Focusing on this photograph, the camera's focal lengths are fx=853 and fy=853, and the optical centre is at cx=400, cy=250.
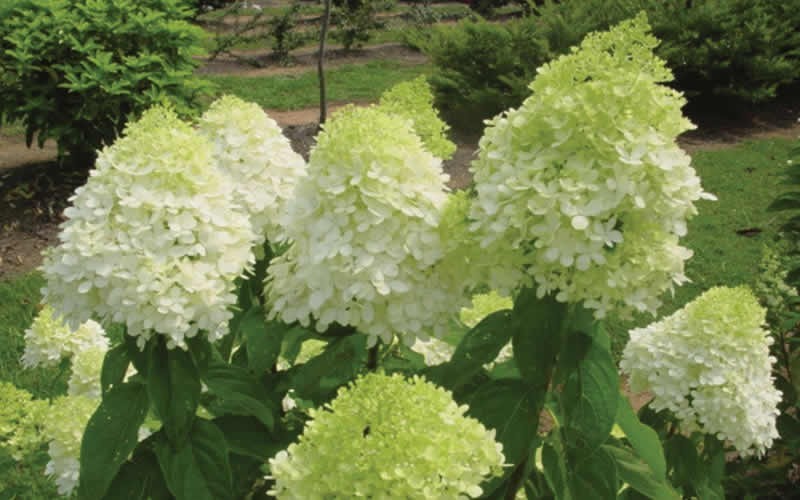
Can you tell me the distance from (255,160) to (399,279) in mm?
667

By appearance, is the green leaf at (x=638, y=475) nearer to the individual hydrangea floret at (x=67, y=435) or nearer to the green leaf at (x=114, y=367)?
the green leaf at (x=114, y=367)

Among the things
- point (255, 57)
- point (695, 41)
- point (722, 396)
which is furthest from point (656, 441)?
point (255, 57)

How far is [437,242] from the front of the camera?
172 centimetres

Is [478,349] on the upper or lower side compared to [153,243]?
lower

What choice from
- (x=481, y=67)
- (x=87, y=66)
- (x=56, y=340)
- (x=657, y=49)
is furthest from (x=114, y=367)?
(x=657, y=49)

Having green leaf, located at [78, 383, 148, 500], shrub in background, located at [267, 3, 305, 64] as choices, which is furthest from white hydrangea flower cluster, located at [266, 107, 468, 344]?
shrub in background, located at [267, 3, 305, 64]

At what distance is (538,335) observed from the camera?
5.46 ft

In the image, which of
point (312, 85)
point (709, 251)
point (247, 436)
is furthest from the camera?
point (312, 85)

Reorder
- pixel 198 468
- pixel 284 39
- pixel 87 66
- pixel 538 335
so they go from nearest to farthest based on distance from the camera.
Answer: pixel 538 335 < pixel 198 468 < pixel 87 66 < pixel 284 39

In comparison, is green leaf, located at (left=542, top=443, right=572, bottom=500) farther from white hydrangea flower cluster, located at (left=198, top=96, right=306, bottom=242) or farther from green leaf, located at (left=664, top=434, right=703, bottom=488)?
white hydrangea flower cluster, located at (left=198, top=96, right=306, bottom=242)

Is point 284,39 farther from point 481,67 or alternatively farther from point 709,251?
point 709,251

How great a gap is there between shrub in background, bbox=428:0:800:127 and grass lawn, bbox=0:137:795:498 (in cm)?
111

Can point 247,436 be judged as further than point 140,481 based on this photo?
Yes

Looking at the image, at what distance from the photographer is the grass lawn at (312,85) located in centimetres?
1117
